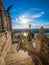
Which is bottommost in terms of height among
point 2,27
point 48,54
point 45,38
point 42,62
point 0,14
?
point 42,62

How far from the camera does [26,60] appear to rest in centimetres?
628

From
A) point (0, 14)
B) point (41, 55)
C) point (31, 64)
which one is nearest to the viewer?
point (31, 64)

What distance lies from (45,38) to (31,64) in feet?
7.12

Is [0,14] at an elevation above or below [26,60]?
above

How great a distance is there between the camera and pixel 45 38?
20.7ft

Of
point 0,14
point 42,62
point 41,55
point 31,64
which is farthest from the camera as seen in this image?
point 0,14

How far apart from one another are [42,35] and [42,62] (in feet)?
6.71

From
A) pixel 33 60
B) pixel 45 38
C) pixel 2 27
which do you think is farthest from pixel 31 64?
pixel 2 27

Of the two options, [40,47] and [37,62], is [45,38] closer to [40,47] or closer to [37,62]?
[40,47]

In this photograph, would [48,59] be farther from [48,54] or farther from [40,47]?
[40,47]

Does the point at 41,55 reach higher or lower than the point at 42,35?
lower

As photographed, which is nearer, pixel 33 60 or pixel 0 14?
pixel 33 60

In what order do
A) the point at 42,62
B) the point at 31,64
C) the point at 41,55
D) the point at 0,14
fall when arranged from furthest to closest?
the point at 0,14 → the point at 41,55 → the point at 42,62 → the point at 31,64

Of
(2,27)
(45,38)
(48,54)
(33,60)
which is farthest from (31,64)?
(2,27)
